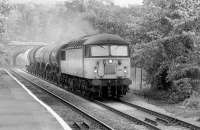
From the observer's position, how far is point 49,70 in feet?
114

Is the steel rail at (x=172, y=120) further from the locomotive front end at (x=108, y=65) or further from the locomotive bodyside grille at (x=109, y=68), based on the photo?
the locomotive bodyside grille at (x=109, y=68)

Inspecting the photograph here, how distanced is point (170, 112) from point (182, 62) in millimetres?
3853

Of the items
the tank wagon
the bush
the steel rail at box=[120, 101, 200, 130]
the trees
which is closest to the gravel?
the tank wagon

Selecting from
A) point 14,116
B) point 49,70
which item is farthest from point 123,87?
point 49,70

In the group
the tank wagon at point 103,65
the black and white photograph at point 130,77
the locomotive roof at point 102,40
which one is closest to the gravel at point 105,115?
the black and white photograph at point 130,77

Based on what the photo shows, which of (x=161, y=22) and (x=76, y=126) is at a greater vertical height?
(x=161, y=22)

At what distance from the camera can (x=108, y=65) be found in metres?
20.5

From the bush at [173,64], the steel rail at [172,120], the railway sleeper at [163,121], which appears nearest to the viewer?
the steel rail at [172,120]

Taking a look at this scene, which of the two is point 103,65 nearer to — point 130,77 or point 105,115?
point 130,77

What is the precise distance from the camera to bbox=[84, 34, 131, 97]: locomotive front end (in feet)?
66.9

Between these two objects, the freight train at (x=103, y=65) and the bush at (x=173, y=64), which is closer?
the bush at (x=173, y=64)

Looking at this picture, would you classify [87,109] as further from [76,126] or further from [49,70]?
[49,70]

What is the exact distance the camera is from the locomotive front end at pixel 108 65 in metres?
20.4

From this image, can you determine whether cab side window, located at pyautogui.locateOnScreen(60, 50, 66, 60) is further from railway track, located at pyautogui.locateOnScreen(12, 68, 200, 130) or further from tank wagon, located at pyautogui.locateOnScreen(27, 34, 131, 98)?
railway track, located at pyautogui.locateOnScreen(12, 68, 200, 130)
